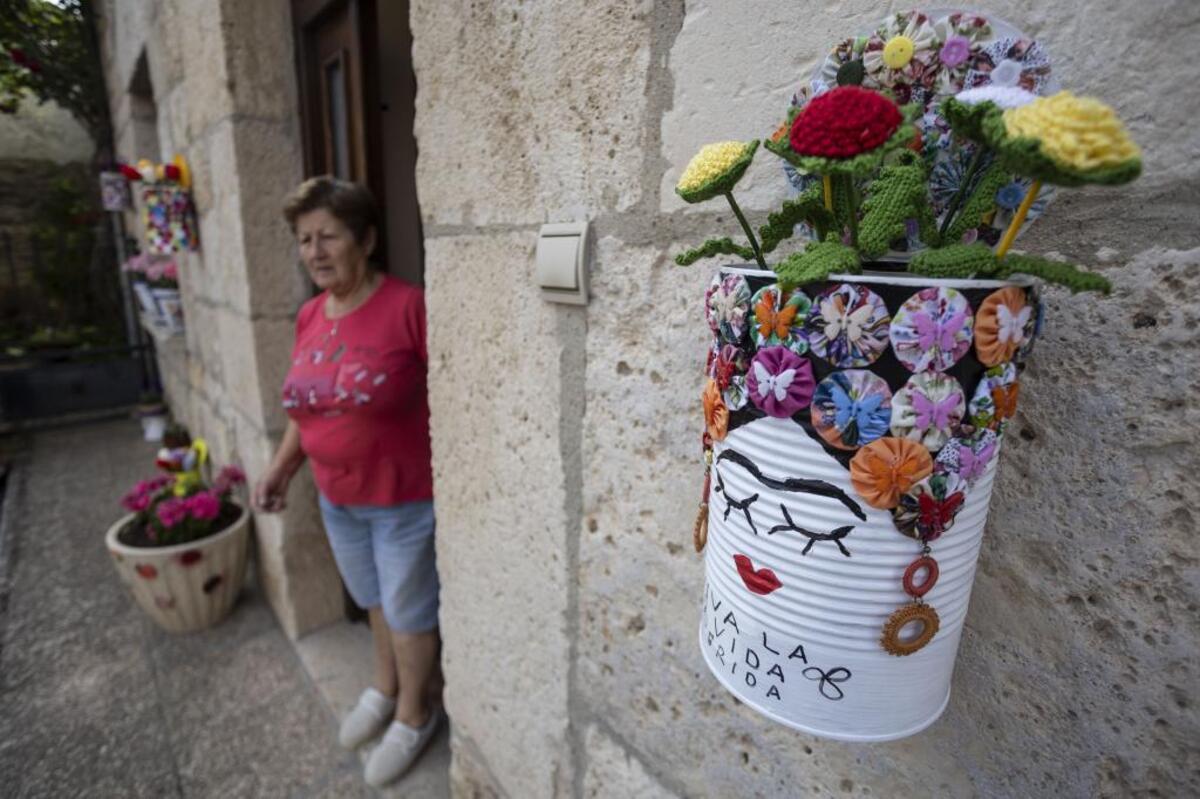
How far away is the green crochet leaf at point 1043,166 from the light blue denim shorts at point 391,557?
5.02 feet

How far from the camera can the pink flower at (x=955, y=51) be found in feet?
1.27

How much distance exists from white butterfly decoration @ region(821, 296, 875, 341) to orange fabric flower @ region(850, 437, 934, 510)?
71 millimetres

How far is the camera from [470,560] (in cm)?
119

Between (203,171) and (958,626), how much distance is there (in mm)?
2709

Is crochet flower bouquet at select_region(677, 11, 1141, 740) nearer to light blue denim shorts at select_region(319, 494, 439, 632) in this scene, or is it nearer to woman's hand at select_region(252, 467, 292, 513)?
light blue denim shorts at select_region(319, 494, 439, 632)

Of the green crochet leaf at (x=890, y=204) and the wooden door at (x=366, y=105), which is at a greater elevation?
the wooden door at (x=366, y=105)

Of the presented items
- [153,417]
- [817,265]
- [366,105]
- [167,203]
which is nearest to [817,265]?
[817,265]

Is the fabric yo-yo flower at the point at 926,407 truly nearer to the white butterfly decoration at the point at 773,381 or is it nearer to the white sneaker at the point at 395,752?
the white butterfly decoration at the point at 773,381

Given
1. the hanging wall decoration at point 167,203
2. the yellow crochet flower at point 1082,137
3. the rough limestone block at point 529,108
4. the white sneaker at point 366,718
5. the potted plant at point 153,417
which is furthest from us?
the potted plant at point 153,417

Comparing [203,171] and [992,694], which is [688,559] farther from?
[203,171]

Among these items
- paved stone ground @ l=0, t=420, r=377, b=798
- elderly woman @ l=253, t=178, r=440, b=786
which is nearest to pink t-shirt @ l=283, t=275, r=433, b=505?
elderly woman @ l=253, t=178, r=440, b=786

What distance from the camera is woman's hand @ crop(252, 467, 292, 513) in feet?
6.04

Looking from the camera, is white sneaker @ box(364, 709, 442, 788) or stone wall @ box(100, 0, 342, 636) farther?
stone wall @ box(100, 0, 342, 636)

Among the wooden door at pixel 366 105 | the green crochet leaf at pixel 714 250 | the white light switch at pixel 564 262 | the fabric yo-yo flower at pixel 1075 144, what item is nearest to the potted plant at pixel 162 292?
the wooden door at pixel 366 105
